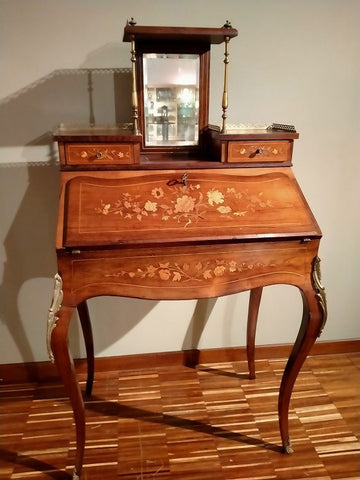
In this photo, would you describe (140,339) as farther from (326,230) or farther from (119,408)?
(326,230)

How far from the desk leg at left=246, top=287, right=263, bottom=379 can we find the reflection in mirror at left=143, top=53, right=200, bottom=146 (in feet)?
2.51

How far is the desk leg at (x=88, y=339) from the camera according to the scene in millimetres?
1758

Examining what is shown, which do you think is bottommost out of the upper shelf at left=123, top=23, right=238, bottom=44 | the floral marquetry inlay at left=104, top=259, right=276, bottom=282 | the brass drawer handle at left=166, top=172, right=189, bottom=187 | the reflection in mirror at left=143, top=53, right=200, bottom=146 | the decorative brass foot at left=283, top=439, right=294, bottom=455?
the decorative brass foot at left=283, top=439, right=294, bottom=455

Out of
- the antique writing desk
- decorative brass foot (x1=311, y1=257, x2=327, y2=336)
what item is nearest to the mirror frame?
the antique writing desk

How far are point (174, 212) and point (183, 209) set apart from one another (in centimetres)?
3

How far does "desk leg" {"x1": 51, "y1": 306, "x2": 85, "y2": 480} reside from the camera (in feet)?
4.13

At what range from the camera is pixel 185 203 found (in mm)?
1343

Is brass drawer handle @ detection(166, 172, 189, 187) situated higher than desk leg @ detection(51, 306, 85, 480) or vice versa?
brass drawer handle @ detection(166, 172, 189, 187)

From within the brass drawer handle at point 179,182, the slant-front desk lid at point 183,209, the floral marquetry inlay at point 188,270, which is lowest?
the floral marquetry inlay at point 188,270

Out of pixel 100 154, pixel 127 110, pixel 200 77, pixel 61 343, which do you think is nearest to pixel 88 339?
pixel 61 343

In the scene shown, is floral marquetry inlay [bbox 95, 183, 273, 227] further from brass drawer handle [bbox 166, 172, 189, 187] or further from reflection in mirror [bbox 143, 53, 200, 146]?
reflection in mirror [bbox 143, 53, 200, 146]

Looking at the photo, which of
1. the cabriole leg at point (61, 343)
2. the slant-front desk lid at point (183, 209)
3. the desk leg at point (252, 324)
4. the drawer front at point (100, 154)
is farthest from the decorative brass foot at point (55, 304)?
the desk leg at point (252, 324)

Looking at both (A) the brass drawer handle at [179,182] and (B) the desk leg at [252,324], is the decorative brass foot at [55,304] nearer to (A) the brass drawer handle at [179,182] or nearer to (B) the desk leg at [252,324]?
(A) the brass drawer handle at [179,182]

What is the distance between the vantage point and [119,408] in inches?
72.1
